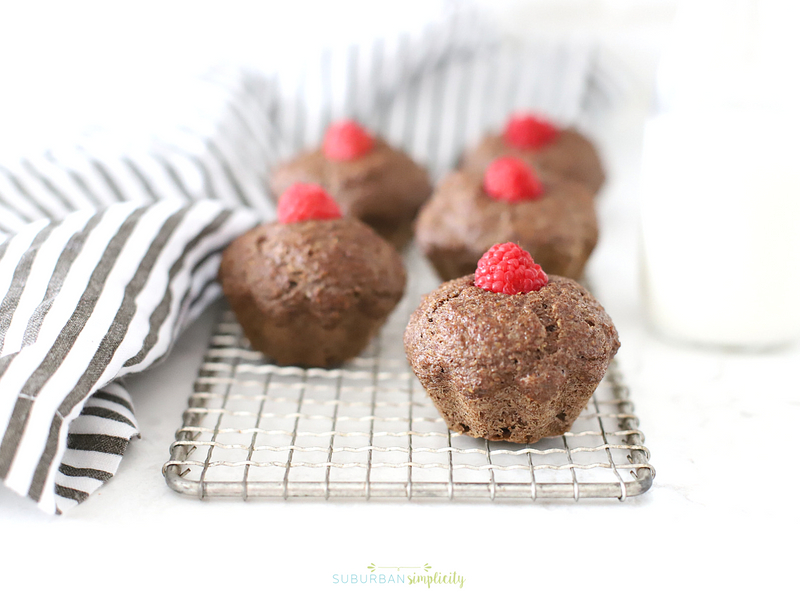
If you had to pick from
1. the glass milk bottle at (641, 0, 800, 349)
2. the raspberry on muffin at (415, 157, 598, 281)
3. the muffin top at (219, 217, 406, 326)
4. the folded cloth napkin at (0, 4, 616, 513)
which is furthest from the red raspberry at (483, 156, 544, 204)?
the folded cloth napkin at (0, 4, 616, 513)

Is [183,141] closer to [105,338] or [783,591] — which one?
[105,338]

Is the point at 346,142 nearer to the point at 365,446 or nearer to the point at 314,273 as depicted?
the point at 314,273

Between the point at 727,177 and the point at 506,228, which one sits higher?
the point at 727,177

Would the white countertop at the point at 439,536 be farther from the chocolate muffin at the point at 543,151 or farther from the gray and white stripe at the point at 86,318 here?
the chocolate muffin at the point at 543,151

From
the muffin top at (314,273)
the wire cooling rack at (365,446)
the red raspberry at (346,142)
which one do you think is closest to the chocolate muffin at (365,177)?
the red raspberry at (346,142)

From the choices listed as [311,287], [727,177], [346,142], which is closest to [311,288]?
[311,287]

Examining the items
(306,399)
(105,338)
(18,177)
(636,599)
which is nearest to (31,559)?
(105,338)
